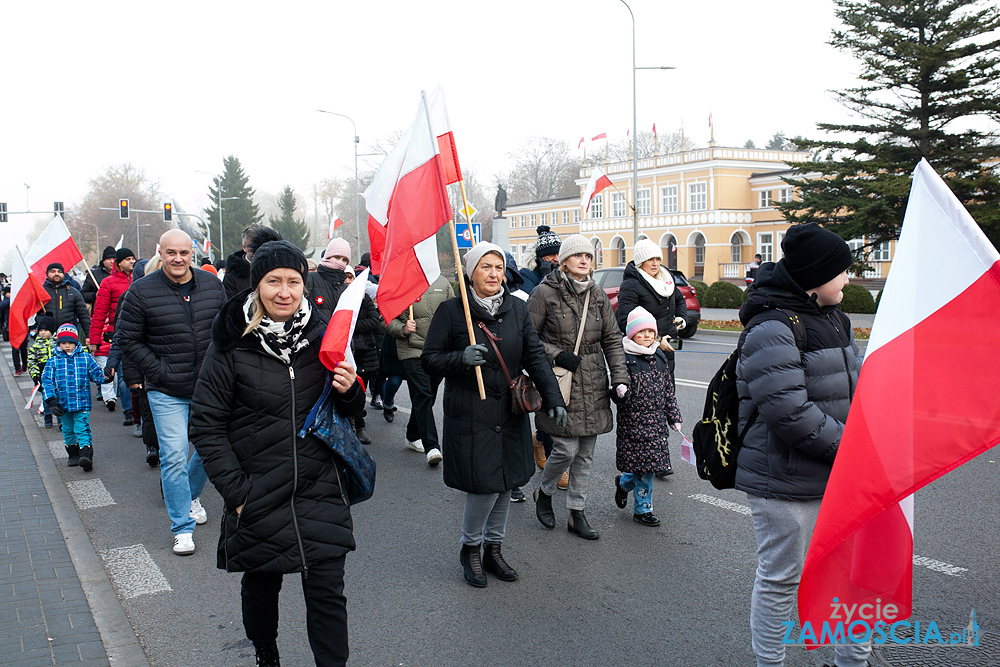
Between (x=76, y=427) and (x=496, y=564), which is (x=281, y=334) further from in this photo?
(x=76, y=427)

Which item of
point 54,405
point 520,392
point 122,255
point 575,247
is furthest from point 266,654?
point 122,255

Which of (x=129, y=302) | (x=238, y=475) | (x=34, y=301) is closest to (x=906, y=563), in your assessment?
(x=238, y=475)

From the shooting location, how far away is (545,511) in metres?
5.64

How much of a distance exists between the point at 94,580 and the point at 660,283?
4661 millimetres

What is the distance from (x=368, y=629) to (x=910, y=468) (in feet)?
8.86

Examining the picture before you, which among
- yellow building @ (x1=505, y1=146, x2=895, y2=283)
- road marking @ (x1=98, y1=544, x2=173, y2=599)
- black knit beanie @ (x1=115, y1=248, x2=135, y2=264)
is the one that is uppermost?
yellow building @ (x1=505, y1=146, x2=895, y2=283)

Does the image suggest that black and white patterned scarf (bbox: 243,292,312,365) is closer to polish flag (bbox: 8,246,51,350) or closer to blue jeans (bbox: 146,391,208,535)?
blue jeans (bbox: 146,391,208,535)

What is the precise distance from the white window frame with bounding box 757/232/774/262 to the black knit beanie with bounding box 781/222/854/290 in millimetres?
56383

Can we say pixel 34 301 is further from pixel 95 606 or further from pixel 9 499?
pixel 95 606

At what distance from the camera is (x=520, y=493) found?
6332 millimetres

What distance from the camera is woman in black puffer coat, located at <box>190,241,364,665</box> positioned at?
3.10m

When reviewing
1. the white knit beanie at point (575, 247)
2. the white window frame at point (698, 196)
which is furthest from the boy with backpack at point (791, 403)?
the white window frame at point (698, 196)

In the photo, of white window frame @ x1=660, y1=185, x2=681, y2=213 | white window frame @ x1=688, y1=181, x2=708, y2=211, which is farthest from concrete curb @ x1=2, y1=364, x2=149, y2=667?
white window frame @ x1=660, y1=185, x2=681, y2=213

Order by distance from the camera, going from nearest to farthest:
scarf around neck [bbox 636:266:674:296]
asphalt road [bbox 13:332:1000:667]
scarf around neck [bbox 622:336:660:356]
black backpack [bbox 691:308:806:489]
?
black backpack [bbox 691:308:806:489] → asphalt road [bbox 13:332:1000:667] → scarf around neck [bbox 622:336:660:356] → scarf around neck [bbox 636:266:674:296]
